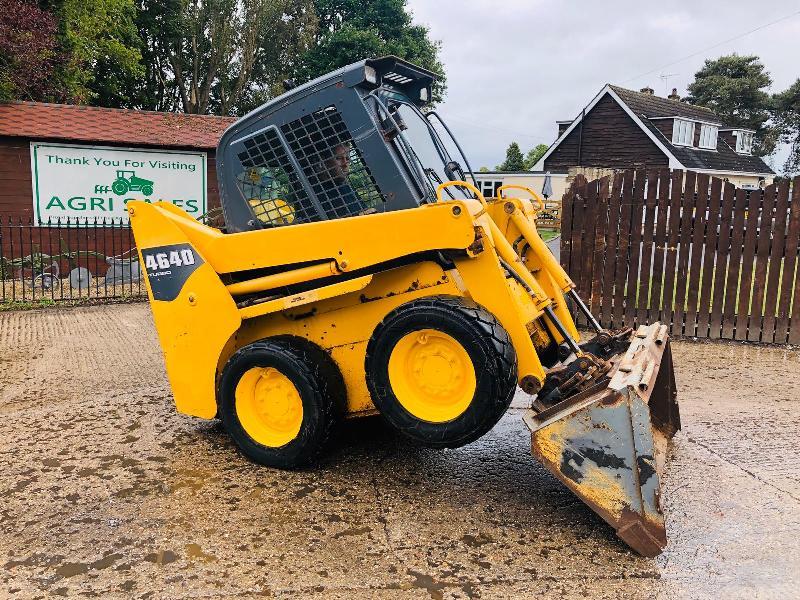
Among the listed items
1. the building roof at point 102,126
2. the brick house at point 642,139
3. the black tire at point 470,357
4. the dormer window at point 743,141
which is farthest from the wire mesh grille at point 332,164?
the dormer window at point 743,141

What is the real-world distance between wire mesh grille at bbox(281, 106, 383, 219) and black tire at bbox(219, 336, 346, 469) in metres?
0.87

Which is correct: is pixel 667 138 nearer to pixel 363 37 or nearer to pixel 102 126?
pixel 363 37

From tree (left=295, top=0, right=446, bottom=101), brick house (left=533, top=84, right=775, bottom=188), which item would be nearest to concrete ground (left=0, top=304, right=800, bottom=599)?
tree (left=295, top=0, right=446, bottom=101)

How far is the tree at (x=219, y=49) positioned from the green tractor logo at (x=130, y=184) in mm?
17098

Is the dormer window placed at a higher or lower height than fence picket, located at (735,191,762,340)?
higher

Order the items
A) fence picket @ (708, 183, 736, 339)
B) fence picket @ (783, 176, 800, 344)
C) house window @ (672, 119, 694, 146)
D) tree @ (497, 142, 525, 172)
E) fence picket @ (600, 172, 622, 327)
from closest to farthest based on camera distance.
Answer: fence picket @ (783, 176, 800, 344) → fence picket @ (708, 183, 736, 339) → fence picket @ (600, 172, 622, 327) → house window @ (672, 119, 694, 146) → tree @ (497, 142, 525, 172)

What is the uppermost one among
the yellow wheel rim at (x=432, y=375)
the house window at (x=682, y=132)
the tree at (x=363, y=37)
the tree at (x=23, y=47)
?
the tree at (x=363, y=37)

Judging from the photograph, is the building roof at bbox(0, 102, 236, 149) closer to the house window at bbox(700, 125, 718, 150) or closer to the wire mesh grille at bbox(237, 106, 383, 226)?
the wire mesh grille at bbox(237, 106, 383, 226)

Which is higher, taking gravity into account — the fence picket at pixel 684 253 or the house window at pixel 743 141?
the house window at pixel 743 141

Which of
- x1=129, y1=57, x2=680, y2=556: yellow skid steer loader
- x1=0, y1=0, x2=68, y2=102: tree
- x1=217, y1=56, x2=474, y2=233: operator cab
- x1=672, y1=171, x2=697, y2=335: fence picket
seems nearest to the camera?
x1=129, y1=57, x2=680, y2=556: yellow skid steer loader

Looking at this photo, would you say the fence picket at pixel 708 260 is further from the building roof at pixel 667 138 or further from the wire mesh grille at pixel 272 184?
the building roof at pixel 667 138

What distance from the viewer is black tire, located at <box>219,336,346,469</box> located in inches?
145

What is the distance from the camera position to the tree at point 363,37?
29.7 metres

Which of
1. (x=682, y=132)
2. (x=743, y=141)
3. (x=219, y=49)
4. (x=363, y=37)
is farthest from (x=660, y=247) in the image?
(x=743, y=141)
